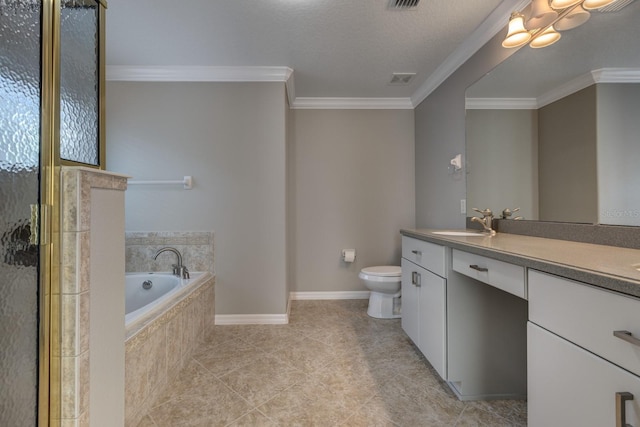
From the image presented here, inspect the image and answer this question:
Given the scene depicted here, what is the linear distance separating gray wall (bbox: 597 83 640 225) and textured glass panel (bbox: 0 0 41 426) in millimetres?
2079

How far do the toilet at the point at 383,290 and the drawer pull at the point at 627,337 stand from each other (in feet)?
6.60

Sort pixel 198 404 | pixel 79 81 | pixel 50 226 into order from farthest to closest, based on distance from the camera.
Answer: pixel 198 404 → pixel 79 81 → pixel 50 226

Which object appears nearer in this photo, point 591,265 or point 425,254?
point 591,265

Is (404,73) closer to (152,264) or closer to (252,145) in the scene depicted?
(252,145)

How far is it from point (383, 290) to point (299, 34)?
2187 mm

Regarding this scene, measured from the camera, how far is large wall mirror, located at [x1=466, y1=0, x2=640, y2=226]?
3.93ft

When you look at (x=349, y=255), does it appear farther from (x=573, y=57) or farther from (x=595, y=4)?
(x=595, y=4)

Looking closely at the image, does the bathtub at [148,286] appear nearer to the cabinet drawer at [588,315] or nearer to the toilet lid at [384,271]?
the toilet lid at [384,271]

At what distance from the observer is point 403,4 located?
1.79 metres

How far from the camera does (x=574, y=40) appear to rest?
4.66ft

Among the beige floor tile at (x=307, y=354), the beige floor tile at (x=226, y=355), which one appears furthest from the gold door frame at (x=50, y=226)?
the beige floor tile at (x=307, y=354)

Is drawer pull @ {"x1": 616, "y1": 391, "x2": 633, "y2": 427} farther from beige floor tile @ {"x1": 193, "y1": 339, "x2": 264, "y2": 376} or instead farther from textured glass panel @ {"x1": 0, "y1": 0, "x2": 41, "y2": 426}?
beige floor tile @ {"x1": 193, "y1": 339, "x2": 264, "y2": 376}

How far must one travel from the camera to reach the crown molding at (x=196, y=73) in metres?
2.56

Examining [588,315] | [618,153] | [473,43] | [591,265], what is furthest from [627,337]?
[473,43]
